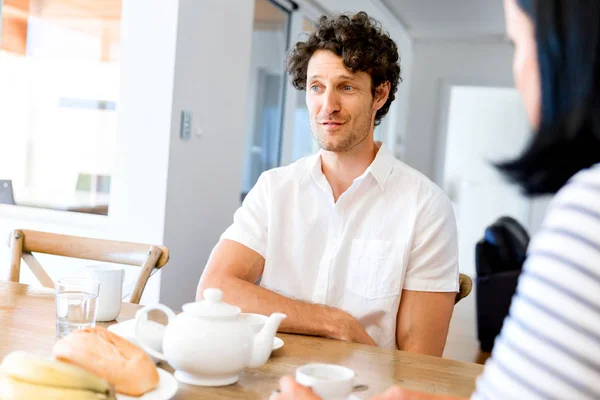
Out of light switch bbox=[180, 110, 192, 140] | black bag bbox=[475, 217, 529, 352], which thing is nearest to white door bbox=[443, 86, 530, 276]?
black bag bbox=[475, 217, 529, 352]

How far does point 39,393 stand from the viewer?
778mm

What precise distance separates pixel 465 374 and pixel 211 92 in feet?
7.20

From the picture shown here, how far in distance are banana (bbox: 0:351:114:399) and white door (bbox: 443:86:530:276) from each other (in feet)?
22.7

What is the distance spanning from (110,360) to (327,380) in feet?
0.98

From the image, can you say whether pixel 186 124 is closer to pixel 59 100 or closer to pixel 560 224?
pixel 59 100

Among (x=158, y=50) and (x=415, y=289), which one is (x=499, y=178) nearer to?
(x=415, y=289)

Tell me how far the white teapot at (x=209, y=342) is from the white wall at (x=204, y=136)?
1.87 metres

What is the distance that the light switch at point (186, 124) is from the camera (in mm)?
2894

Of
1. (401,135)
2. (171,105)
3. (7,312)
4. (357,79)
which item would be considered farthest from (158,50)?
(401,135)

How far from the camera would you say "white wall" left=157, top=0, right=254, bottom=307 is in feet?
9.45

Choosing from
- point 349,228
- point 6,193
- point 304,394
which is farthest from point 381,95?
point 6,193

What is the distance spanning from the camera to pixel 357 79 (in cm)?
186

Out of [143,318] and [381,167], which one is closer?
[143,318]

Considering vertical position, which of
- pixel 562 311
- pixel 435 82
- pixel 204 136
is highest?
pixel 435 82
